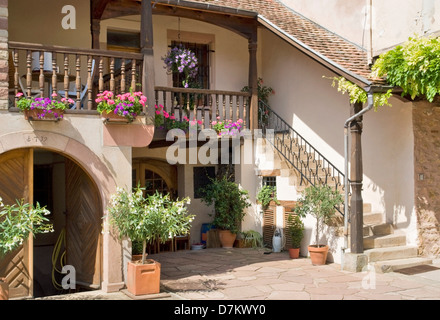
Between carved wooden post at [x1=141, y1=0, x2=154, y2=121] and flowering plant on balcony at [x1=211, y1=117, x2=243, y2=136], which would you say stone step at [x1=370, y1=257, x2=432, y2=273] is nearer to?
flowering plant on balcony at [x1=211, y1=117, x2=243, y2=136]

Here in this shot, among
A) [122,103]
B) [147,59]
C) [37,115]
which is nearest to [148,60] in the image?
[147,59]

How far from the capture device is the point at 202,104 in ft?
32.4

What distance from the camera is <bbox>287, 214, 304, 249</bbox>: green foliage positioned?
973 cm

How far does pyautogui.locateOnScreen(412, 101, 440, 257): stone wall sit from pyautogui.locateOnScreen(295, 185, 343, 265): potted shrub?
1.53 metres

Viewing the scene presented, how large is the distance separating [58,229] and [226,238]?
3.59 metres

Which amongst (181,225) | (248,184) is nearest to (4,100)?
(181,225)

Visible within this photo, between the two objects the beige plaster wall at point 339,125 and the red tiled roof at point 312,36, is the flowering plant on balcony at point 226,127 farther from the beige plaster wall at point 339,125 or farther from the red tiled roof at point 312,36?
the red tiled roof at point 312,36

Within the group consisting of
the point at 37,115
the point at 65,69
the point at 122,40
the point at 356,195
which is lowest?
the point at 356,195

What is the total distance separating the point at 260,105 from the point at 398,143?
11.6ft

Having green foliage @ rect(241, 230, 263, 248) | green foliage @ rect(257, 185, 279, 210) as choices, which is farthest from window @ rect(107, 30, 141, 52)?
green foliage @ rect(241, 230, 263, 248)

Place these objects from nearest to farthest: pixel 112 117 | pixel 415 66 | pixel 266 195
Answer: pixel 112 117 → pixel 415 66 → pixel 266 195

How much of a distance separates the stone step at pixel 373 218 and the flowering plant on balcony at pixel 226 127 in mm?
3022

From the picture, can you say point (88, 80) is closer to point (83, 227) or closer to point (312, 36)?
point (83, 227)

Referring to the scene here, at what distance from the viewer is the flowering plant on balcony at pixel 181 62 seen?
10.5 meters
